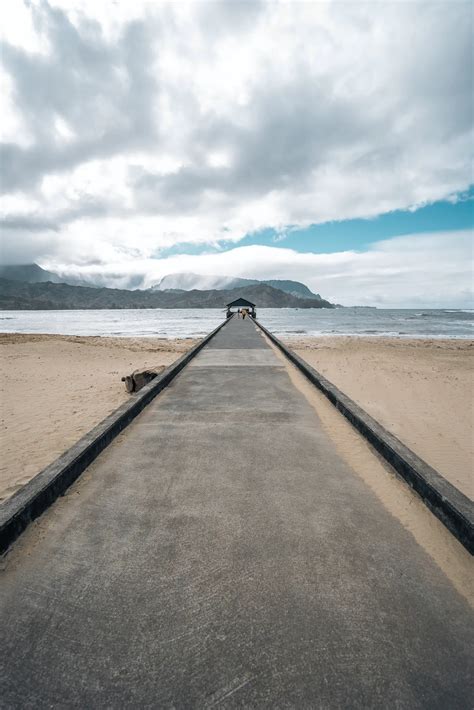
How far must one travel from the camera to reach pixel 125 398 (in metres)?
8.96

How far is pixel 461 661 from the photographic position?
5.59 ft

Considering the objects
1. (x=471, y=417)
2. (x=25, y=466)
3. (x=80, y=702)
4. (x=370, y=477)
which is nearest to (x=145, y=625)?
(x=80, y=702)

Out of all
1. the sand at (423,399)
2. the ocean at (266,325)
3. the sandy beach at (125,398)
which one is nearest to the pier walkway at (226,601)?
the sandy beach at (125,398)

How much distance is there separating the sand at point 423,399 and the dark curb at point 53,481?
15.4ft

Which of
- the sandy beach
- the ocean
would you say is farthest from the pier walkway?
the ocean

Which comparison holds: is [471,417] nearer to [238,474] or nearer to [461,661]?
[238,474]

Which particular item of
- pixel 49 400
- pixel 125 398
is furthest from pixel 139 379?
pixel 49 400

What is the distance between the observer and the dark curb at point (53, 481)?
2.58 metres

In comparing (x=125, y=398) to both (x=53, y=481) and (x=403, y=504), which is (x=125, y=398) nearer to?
(x=53, y=481)

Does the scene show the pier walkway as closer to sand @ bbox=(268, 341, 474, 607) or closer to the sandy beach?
sand @ bbox=(268, 341, 474, 607)

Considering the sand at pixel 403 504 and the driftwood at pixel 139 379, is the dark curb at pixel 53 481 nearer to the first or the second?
the sand at pixel 403 504

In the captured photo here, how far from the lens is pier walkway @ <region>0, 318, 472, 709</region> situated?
1.58 m

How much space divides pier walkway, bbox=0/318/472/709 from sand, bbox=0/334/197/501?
90.2 inches

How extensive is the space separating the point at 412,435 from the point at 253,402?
126 inches
